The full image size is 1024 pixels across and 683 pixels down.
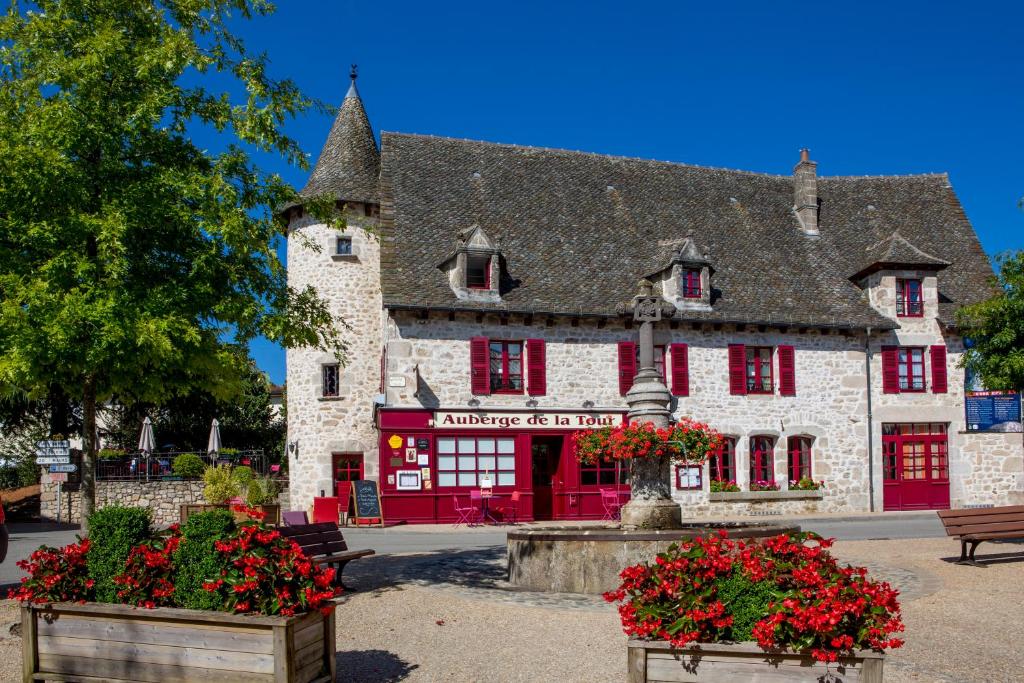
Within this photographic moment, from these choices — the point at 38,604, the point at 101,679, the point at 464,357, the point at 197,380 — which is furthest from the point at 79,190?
the point at 464,357

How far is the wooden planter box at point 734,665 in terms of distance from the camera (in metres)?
4.82

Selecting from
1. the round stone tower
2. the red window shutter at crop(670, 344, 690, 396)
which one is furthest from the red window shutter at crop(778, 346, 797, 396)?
the round stone tower

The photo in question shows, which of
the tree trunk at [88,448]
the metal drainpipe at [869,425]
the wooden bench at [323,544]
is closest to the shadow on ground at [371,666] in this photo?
the wooden bench at [323,544]

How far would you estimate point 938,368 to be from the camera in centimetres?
2441

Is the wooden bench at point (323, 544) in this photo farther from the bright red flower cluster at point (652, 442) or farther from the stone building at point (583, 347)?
the stone building at point (583, 347)

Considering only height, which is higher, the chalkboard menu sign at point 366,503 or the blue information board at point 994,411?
the blue information board at point 994,411

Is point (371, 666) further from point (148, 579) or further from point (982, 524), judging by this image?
point (982, 524)

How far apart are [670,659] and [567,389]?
1753 cm

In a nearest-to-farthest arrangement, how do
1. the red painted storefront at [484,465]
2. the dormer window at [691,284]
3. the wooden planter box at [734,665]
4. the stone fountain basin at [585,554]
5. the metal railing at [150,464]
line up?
1. the wooden planter box at [734,665]
2. the stone fountain basin at [585,554]
3. the red painted storefront at [484,465]
4. the dormer window at [691,284]
5. the metal railing at [150,464]

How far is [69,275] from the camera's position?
29.1 ft

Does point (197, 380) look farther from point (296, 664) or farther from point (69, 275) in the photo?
point (296, 664)

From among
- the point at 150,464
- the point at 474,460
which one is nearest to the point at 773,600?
the point at 474,460

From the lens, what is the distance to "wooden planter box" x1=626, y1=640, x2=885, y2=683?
15.8 feet

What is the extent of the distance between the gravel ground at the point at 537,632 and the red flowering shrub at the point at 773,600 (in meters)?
1.53
